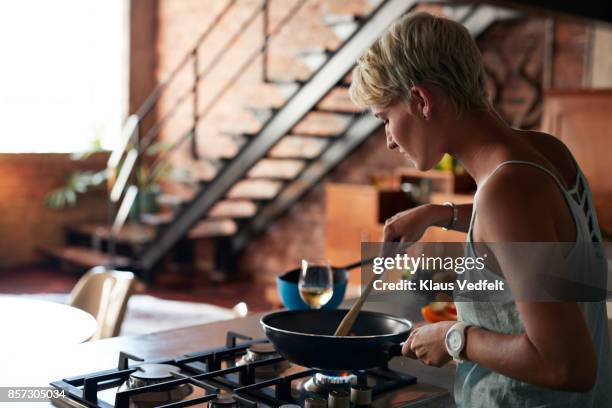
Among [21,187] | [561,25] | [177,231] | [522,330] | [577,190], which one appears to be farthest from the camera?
[21,187]

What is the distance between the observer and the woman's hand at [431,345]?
1265 millimetres

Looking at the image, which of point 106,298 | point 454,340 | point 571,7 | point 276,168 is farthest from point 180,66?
point 454,340

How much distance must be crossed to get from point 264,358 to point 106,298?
5.20 feet

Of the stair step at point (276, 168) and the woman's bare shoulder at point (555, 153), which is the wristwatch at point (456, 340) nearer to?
the woman's bare shoulder at point (555, 153)

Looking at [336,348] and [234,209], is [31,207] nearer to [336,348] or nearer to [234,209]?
[234,209]

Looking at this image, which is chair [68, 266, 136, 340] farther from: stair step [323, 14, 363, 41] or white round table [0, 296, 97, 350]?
stair step [323, 14, 363, 41]

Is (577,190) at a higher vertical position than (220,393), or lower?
higher

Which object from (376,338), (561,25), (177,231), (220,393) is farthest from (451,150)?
(177,231)

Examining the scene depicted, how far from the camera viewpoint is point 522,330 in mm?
1213

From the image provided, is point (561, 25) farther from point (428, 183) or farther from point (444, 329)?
point (444, 329)

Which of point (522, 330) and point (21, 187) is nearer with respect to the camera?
point (522, 330)

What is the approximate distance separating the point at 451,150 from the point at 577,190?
0.23 metres

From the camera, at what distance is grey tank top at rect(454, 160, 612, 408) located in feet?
3.98

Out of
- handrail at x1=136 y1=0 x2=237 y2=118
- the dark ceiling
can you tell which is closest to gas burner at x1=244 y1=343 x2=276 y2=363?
the dark ceiling
